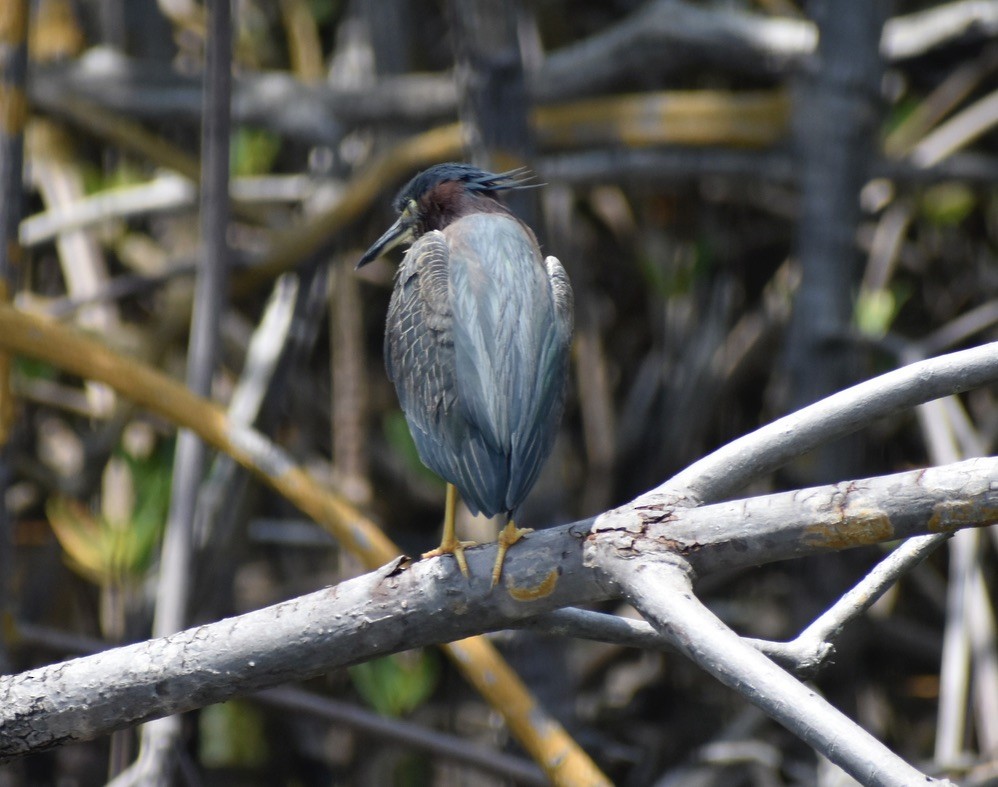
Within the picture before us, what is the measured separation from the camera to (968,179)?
3.43 m

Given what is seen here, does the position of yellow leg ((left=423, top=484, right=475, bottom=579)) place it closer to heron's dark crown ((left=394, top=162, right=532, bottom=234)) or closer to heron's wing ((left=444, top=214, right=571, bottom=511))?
heron's wing ((left=444, top=214, right=571, bottom=511))

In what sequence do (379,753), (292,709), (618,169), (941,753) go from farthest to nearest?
(379,753)
(618,169)
(292,709)
(941,753)

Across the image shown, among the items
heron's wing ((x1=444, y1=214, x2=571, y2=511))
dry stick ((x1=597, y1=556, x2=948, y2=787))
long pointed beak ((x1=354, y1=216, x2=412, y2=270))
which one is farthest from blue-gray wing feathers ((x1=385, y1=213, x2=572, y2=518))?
dry stick ((x1=597, y1=556, x2=948, y2=787))

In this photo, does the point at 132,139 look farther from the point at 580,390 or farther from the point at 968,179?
the point at 968,179

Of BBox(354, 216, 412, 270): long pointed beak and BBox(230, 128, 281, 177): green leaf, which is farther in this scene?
BBox(230, 128, 281, 177): green leaf

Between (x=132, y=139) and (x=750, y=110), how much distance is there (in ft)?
6.55

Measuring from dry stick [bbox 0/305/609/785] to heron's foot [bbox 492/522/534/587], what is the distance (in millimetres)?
Result: 836

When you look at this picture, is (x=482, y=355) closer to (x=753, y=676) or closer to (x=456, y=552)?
(x=456, y=552)

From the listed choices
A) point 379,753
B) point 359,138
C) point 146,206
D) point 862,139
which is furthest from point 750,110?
point 379,753

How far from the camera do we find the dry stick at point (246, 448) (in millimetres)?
2287

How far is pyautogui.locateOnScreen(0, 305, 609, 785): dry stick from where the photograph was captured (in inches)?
90.0

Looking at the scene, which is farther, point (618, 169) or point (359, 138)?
point (359, 138)

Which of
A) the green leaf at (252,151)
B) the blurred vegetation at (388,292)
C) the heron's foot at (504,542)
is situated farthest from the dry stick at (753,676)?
the green leaf at (252,151)

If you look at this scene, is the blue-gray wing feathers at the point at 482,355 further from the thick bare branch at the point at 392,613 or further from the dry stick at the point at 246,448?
the dry stick at the point at 246,448
